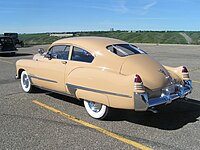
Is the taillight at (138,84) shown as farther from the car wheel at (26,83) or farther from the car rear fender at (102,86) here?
the car wheel at (26,83)

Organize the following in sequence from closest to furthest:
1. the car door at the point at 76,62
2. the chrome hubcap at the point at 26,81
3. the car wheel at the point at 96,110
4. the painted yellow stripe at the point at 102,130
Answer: the painted yellow stripe at the point at 102,130
the car wheel at the point at 96,110
the car door at the point at 76,62
the chrome hubcap at the point at 26,81

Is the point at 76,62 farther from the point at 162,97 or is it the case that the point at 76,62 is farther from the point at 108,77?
the point at 162,97

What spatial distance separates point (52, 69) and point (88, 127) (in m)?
1.90

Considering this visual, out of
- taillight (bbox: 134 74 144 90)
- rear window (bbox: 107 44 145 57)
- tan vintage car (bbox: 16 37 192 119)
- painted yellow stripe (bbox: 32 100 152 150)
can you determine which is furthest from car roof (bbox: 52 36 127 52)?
painted yellow stripe (bbox: 32 100 152 150)

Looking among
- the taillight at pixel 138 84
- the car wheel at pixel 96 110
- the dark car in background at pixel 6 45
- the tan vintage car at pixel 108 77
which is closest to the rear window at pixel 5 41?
the dark car in background at pixel 6 45

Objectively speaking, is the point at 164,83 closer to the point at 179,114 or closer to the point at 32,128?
the point at 179,114

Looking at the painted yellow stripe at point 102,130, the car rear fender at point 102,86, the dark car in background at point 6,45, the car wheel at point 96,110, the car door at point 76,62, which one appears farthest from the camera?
the dark car in background at point 6,45

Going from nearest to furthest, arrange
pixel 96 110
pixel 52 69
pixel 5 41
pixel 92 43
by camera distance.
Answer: pixel 96 110 → pixel 92 43 → pixel 52 69 → pixel 5 41

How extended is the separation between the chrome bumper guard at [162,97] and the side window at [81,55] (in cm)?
146

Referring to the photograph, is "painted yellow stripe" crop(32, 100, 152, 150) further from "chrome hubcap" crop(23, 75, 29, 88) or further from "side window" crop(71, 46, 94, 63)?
"chrome hubcap" crop(23, 75, 29, 88)

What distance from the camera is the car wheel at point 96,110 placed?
486 cm

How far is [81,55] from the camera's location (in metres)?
5.44

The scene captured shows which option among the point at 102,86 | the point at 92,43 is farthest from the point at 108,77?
the point at 92,43

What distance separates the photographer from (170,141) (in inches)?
157
